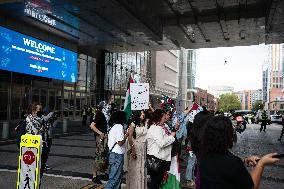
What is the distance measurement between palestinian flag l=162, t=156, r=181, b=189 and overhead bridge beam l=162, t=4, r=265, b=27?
16.3m

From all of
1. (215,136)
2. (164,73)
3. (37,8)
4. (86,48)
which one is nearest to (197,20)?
(37,8)

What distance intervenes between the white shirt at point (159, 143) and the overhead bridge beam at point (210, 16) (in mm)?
16256

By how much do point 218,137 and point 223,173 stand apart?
261 mm

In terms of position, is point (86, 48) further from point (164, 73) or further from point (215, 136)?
point (164, 73)

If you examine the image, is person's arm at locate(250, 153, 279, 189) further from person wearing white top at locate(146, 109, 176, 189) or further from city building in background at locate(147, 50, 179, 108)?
city building in background at locate(147, 50, 179, 108)

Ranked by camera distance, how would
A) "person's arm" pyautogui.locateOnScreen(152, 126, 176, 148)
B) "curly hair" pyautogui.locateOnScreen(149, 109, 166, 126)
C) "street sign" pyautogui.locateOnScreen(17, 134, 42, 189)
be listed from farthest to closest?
"curly hair" pyautogui.locateOnScreen(149, 109, 166, 126) < "person's arm" pyautogui.locateOnScreen(152, 126, 176, 148) < "street sign" pyautogui.locateOnScreen(17, 134, 42, 189)

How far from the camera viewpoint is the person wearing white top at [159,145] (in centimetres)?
537

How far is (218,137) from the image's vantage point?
239 cm

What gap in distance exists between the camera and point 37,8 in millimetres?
18219

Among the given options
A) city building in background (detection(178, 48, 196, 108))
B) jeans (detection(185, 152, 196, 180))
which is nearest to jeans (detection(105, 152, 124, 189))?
jeans (detection(185, 152, 196, 180))

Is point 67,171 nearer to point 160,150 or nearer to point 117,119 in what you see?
point 117,119

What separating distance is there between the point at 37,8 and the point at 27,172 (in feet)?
49.5

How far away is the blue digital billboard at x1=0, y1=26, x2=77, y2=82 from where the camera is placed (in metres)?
19.7

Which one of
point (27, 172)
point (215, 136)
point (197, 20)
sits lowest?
point (27, 172)
